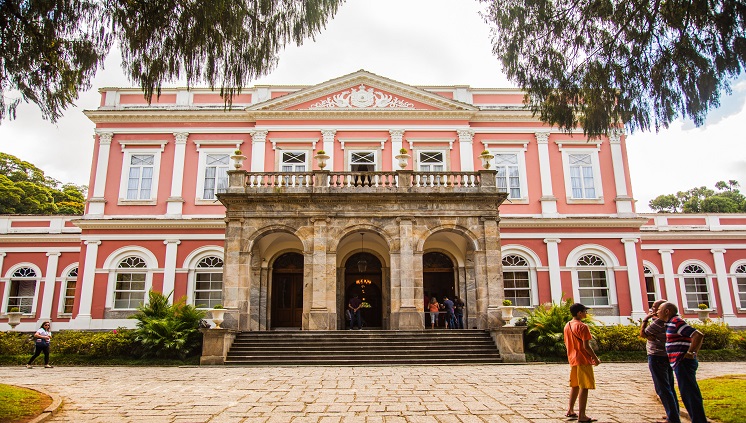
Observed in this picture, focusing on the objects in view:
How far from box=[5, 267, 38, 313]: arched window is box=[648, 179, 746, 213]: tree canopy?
45083 mm

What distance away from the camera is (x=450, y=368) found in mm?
12297

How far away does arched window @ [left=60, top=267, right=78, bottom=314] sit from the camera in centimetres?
2342

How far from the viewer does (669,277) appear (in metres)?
23.9

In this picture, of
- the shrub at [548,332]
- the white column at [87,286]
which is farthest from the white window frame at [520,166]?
the white column at [87,286]

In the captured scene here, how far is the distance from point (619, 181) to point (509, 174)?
4.70 metres

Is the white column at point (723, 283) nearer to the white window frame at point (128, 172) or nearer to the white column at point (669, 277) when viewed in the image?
the white column at point (669, 277)

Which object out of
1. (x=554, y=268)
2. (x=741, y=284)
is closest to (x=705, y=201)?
(x=741, y=284)

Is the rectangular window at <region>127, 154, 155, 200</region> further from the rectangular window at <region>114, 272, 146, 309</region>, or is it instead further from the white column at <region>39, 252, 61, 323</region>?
the white column at <region>39, 252, 61, 323</region>

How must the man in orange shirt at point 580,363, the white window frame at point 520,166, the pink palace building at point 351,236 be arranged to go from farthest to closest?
the white window frame at point 520,166, the pink palace building at point 351,236, the man in orange shirt at point 580,363

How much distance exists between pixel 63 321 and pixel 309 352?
15.1 metres

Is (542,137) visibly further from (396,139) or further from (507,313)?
(507,313)

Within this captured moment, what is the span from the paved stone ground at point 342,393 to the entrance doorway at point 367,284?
7.89m

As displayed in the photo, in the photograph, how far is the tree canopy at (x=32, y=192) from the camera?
112 feet

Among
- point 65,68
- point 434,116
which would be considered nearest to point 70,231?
point 434,116
